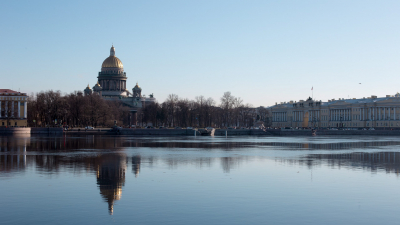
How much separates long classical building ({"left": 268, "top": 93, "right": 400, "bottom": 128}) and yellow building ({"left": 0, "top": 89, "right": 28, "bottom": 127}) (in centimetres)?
9652

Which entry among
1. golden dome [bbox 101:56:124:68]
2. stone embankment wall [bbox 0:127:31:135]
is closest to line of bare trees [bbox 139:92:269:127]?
golden dome [bbox 101:56:124:68]

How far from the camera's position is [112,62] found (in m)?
166

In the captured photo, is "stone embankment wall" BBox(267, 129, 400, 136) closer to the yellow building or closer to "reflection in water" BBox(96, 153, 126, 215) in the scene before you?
the yellow building

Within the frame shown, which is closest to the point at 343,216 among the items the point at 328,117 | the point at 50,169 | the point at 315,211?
the point at 315,211

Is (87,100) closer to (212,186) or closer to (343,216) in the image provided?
(212,186)

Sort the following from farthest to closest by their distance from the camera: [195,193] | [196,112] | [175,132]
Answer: [196,112] < [175,132] < [195,193]

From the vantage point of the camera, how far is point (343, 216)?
47.6 ft

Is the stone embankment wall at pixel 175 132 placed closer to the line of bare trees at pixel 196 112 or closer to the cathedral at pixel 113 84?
the line of bare trees at pixel 196 112

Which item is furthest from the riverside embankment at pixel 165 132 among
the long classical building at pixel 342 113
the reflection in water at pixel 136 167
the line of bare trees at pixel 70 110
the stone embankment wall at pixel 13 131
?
the reflection in water at pixel 136 167

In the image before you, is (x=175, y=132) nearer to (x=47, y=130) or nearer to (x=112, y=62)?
(x=47, y=130)

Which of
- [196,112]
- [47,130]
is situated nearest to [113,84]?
[196,112]

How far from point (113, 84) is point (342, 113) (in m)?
76.6

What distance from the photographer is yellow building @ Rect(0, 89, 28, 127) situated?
331 feet

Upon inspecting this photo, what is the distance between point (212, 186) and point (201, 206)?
429 cm
